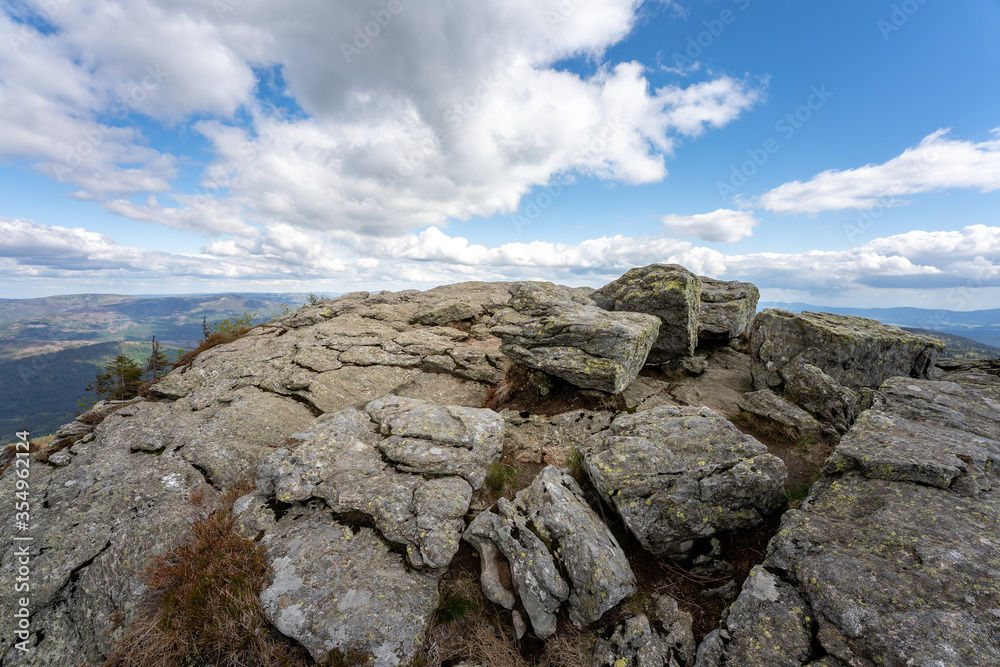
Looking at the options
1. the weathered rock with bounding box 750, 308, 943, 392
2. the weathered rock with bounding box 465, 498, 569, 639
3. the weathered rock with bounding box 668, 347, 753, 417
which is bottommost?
the weathered rock with bounding box 465, 498, 569, 639

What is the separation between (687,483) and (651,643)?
321 centimetres

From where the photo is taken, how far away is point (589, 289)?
2303 cm

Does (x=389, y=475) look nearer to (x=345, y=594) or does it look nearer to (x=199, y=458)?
(x=345, y=594)

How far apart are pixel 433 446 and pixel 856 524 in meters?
9.16

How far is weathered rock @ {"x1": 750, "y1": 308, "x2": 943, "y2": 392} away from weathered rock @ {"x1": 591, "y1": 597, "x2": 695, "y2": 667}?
403 inches

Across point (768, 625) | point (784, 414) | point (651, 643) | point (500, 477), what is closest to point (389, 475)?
point (500, 477)

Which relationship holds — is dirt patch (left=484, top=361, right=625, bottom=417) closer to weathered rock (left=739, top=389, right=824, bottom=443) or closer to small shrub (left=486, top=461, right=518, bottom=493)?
small shrub (left=486, top=461, right=518, bottom=493)

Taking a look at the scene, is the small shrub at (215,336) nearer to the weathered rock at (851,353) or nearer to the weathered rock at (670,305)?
the weathered rock at (670,305)

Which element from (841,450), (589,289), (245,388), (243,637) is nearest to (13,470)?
(245,388)

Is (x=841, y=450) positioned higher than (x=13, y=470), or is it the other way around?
(x=841, y=450)

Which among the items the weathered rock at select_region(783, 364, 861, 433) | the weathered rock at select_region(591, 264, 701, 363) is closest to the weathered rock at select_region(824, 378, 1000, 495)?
the weathered rock at select_region(783, 364, 861, 433)

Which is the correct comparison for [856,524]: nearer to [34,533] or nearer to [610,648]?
[610,648]

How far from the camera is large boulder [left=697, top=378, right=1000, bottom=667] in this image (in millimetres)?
5008

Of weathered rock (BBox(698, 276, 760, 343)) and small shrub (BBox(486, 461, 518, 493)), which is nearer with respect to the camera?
small shrub (BBox(486, 461, 518, 493))
